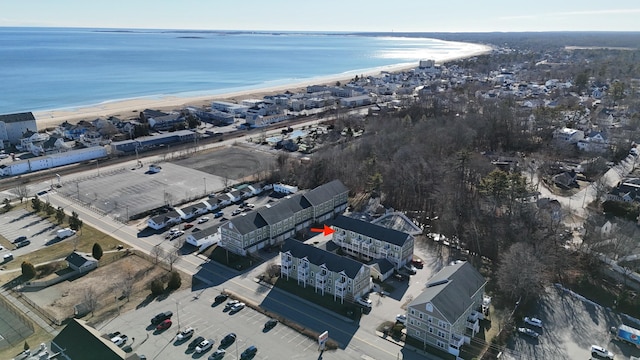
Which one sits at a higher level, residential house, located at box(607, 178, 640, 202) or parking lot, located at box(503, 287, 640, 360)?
residential house, located at box(607, 178, 640, 202)

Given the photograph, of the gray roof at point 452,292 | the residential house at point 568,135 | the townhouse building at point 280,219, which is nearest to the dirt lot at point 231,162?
the townhouse building at point 280,219

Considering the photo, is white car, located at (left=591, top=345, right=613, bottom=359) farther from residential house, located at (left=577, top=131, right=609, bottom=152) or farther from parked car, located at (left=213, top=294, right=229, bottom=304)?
residential house, located at (left=577, top=131, right=609, bottom=152)

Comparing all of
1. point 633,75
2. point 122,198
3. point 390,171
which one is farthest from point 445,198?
point 633,75

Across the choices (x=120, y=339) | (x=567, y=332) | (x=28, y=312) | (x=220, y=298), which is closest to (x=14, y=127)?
(x=28, y=312)

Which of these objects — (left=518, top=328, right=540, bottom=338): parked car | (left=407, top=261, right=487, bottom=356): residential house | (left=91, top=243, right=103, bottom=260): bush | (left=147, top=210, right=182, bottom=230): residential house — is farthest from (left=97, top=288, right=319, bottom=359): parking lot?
(left=518, top=328, right=540, bottom=338): parked car

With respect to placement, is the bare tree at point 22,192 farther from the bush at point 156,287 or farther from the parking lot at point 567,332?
the parking lot at point 567,332

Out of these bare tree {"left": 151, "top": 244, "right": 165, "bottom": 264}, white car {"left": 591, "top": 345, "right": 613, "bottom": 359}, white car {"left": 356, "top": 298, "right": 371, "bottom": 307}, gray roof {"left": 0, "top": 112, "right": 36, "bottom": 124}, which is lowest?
bare tree {"left": 151, "top": 244, "right": 165, "bottom": 264}

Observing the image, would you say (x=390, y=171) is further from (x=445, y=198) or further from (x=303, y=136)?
(x=303, y=136)
